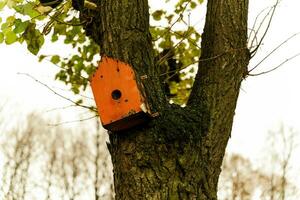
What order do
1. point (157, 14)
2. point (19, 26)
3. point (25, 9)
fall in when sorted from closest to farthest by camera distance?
point (25, 9)
point (19, 26)
point (157, 14)

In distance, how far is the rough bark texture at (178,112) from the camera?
2.46 metres

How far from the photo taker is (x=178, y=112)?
2.66 meters

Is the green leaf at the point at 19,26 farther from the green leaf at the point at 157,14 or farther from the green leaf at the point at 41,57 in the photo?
the green leaf at the point at 157,14

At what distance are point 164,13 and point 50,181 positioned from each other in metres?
17.3

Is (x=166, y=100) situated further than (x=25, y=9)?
Yes

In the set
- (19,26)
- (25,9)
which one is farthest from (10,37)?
(25,9)

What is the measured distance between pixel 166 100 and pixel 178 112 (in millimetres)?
98

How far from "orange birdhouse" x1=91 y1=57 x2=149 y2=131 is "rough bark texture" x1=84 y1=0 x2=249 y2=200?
6cm

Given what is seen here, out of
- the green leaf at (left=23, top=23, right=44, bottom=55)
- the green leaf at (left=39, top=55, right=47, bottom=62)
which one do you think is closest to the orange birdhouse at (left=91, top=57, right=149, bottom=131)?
the green leaf at (left=23, top=23, right=44, bottom=55)

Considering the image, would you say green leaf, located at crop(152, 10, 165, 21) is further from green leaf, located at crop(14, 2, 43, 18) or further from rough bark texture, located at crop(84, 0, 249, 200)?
green leaf, located at crop(14, 2, 43, 18)

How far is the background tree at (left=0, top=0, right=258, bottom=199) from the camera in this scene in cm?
246

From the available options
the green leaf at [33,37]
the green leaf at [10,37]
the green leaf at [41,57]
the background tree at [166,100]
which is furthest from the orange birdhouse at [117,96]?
the green leaf at [41,57]

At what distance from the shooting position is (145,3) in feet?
9.14

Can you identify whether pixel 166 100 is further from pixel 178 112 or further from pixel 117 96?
pixel 117 96
